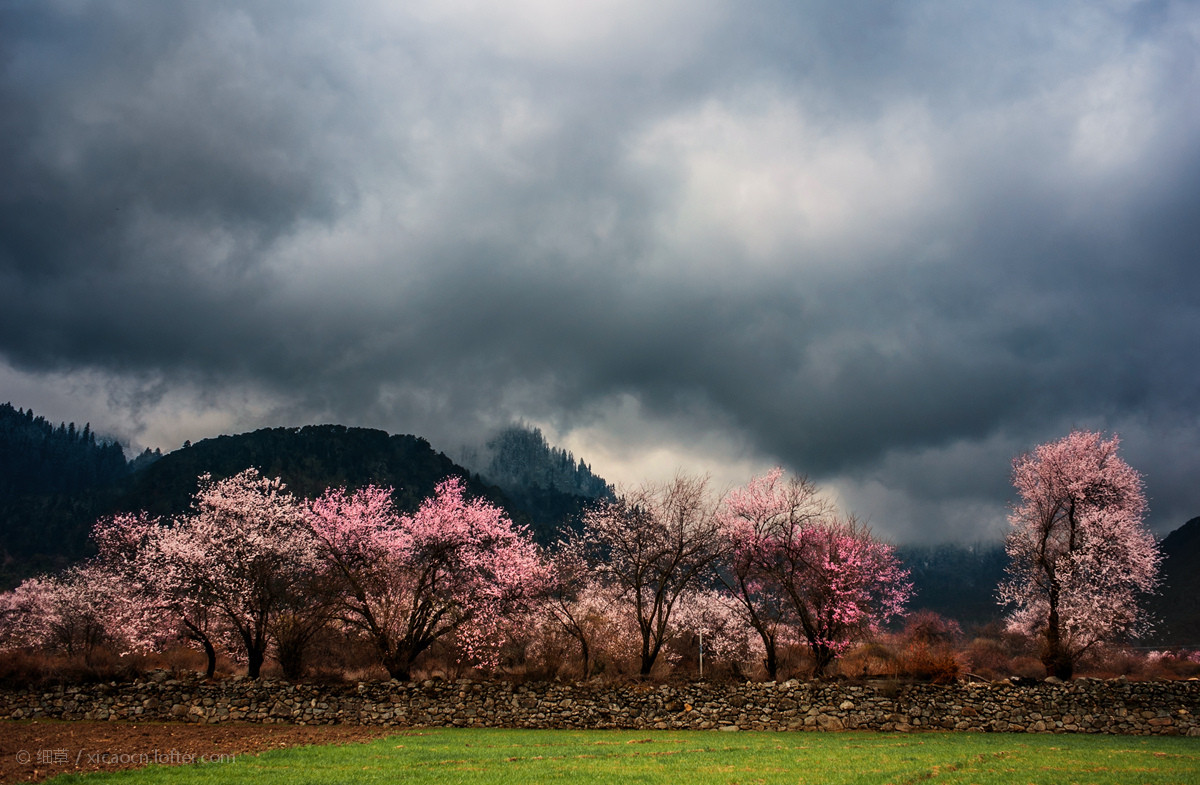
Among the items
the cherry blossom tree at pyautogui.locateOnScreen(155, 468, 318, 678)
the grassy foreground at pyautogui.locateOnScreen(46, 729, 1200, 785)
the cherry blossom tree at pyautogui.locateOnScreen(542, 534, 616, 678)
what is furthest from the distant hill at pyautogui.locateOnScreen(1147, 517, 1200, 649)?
the cherry blossom tree at pyautogui.locateOnScreen(155, 468, 318, 678)

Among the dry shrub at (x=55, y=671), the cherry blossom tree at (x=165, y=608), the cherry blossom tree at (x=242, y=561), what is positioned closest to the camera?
the dry shrub at (x=55, y=671)

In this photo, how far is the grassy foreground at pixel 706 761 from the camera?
15.5 metres

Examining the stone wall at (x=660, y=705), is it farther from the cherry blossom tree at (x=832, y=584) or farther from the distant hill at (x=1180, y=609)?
the distant hill at (x=1180, y=609)

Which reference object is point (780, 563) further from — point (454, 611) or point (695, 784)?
point (695, 784)

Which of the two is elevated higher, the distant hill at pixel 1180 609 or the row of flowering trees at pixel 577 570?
the row of flowering trees at pixel 577 570

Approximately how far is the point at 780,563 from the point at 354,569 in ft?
78.0

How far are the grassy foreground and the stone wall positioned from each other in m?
2.31

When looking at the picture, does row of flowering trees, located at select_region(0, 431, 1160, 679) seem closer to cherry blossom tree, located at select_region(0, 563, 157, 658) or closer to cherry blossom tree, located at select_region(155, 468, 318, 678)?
cherry blossom tree, located at select_region(155, 468, 318, 678)

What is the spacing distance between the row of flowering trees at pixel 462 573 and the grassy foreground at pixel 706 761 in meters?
8.36

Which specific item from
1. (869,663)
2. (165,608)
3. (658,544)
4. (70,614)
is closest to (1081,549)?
(869,663)

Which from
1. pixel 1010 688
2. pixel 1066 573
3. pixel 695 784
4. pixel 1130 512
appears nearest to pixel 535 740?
pixel 695 784

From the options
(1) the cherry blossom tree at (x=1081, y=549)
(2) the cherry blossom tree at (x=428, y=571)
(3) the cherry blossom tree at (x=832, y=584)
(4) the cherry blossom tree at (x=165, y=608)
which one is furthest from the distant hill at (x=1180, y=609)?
(4) the cherry blossom tree at (x=165, y=608)

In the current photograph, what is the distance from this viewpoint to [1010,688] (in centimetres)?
2962

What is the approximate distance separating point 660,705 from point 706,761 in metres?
11.7
